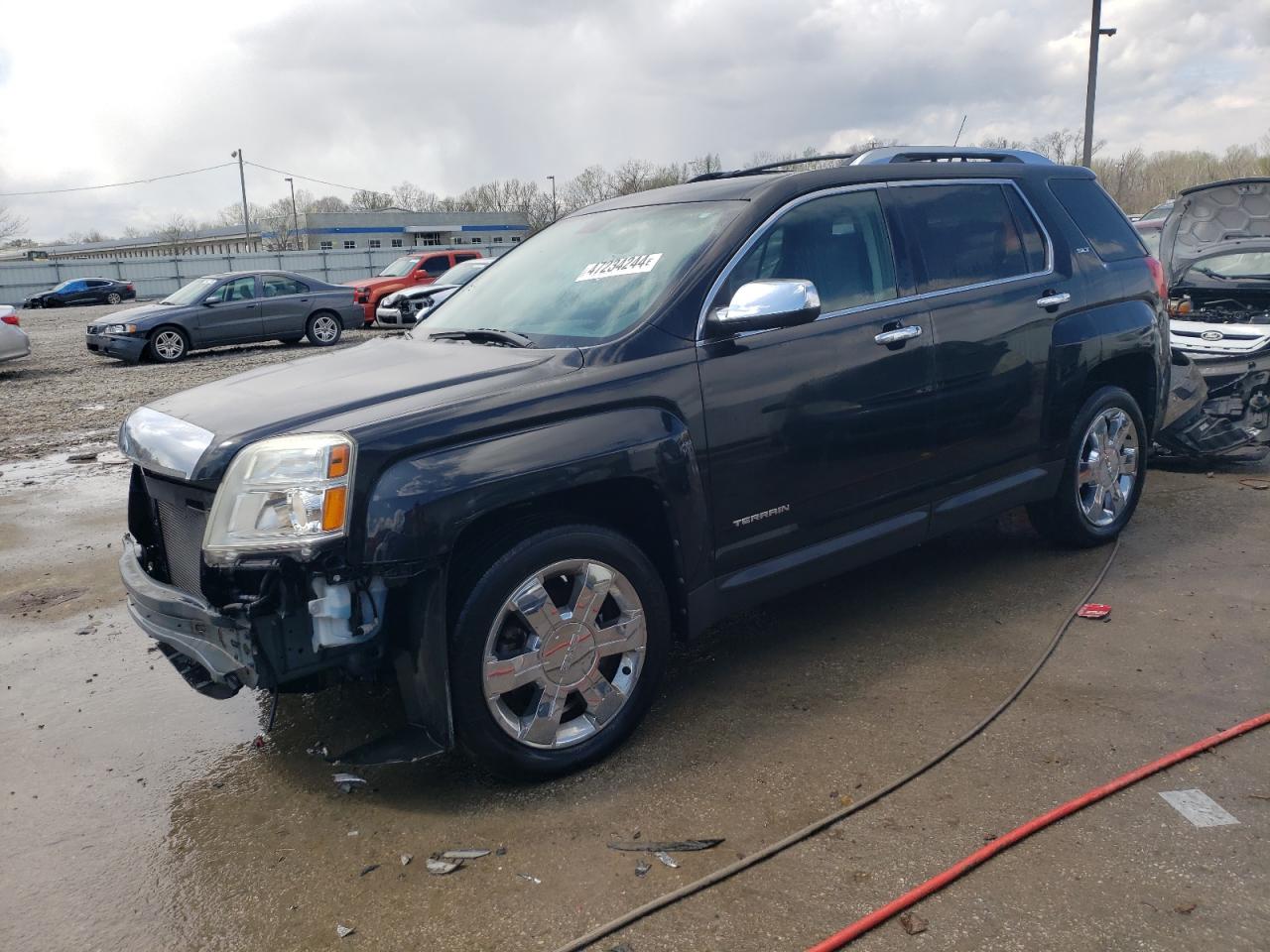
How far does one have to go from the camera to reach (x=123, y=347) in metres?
16.1

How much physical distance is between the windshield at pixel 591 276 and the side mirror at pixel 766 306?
0.86 feet

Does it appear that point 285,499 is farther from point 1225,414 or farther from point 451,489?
point 1225,414

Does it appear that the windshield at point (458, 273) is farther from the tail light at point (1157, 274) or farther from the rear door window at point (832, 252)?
the rear door window at point (832, 252)

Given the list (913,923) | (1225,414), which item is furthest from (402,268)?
(913,923)

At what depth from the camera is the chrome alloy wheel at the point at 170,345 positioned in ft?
53.7

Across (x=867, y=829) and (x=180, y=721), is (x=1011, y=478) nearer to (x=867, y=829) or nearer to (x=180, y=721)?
(x=867, y=829)

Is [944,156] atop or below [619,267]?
atop

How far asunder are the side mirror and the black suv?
11 mm

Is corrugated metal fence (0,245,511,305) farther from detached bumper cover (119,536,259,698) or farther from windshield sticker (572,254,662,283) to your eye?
detached bumper cover (119,536,259,698)

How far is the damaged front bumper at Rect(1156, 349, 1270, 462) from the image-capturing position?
6793 millimetres

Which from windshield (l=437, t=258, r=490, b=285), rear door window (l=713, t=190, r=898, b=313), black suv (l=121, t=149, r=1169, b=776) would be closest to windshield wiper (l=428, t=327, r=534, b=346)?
black suv (l=121, t=149, r=1169, b=776)

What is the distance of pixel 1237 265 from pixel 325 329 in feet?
49.4

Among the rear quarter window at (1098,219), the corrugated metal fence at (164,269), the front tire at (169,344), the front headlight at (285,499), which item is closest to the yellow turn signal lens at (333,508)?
the front headlight at (285,499)

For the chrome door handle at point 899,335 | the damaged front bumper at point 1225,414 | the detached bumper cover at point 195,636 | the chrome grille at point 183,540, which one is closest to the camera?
the detached bumper cover at point 195,636
